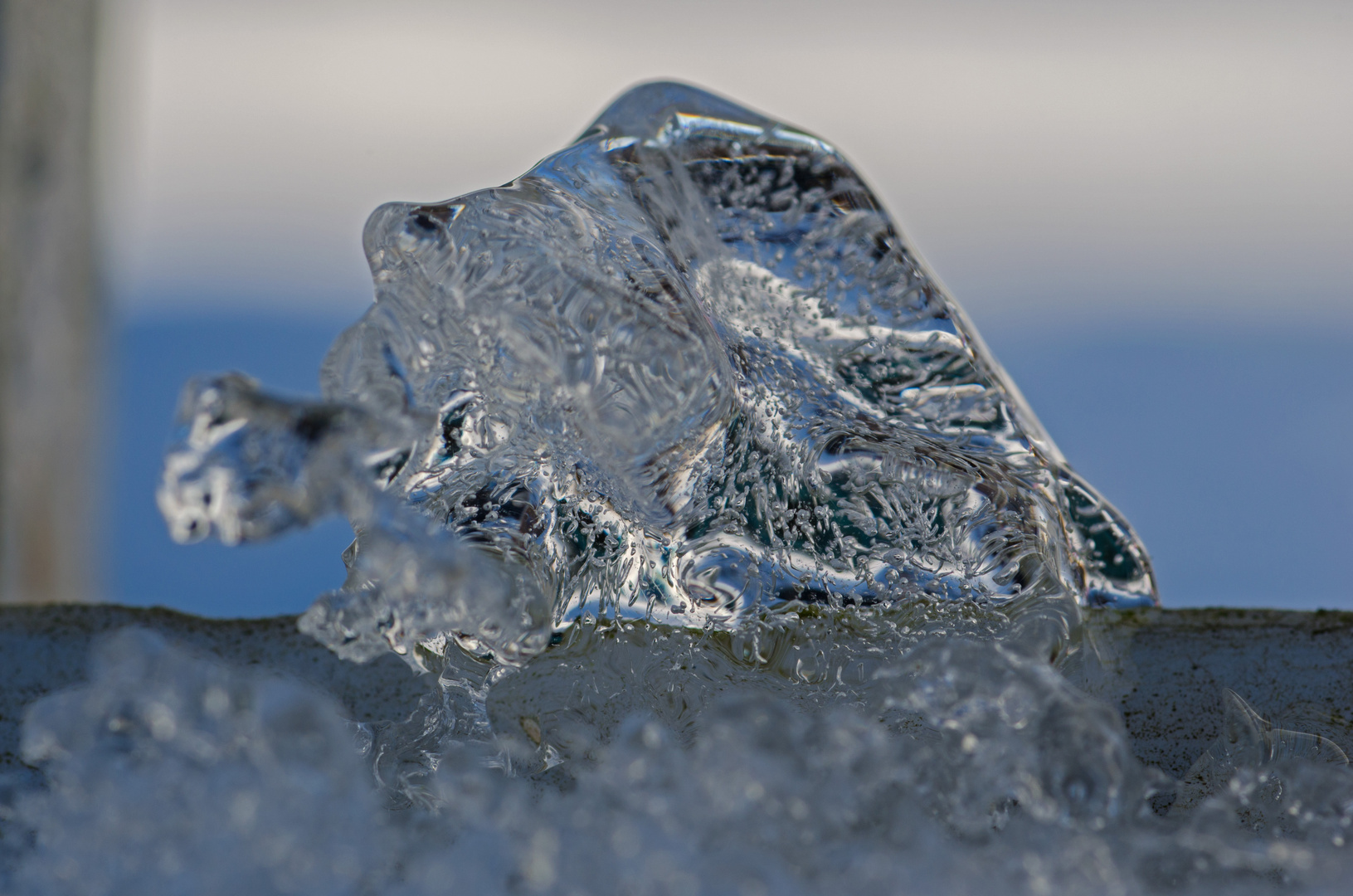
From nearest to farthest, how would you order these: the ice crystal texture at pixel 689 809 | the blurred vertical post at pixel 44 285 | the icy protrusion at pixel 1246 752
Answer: the ice crystal texture at pixel 689 809
the icy protrusion at pixel 1246 752
the blurred vertical post at pixel 44 285

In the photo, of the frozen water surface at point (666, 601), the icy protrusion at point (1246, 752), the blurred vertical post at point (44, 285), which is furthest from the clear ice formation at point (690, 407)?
the blurred vertical post at point (44, 285)

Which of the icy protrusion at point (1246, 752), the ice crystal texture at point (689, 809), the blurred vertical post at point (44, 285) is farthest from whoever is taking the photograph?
the blurred vertical post at point (44, 285)

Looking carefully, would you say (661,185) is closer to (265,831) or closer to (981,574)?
(981,574)

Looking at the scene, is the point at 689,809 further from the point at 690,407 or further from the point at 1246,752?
the point at 1246,752

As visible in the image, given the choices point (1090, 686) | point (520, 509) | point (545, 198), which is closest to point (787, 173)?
point (545, 198)

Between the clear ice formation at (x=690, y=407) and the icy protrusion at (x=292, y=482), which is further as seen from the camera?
the clear ice formation at (x=690, y=407)

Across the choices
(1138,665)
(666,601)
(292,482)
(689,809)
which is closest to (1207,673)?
(1138,665)

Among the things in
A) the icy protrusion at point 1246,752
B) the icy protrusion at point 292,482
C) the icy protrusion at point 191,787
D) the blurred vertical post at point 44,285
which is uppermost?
the icy protrusion at point 292,482

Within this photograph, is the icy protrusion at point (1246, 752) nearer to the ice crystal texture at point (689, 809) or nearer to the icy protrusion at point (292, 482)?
the ice crystal texture at point (689, 809)
